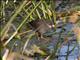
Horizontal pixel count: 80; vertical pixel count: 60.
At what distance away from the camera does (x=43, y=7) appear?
441 centimetres

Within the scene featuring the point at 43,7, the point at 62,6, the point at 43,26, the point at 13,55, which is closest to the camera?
the point at 13,55

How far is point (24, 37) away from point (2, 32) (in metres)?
1.51

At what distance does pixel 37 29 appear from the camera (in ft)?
7.59

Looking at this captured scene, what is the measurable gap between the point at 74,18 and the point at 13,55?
580 mm

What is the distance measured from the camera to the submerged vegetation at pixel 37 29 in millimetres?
1806

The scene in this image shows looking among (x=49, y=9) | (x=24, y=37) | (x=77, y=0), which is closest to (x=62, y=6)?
(x=77, y=0)

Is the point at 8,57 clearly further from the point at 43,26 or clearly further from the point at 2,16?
the point at 2,16

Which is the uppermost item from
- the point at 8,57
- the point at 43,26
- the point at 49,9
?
the point at 49,9

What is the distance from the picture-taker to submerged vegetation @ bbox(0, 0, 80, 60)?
1.81m

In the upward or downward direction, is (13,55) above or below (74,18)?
below

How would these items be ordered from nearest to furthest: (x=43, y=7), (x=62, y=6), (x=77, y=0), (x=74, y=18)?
(x=74, y=18) < (x=43, y=7) < (x=62, y=6) < (x=77, y=0)

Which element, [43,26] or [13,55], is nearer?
[13,55]

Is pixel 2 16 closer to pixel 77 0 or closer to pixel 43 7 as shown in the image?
pixel 43 7

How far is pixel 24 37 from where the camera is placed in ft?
10.6
